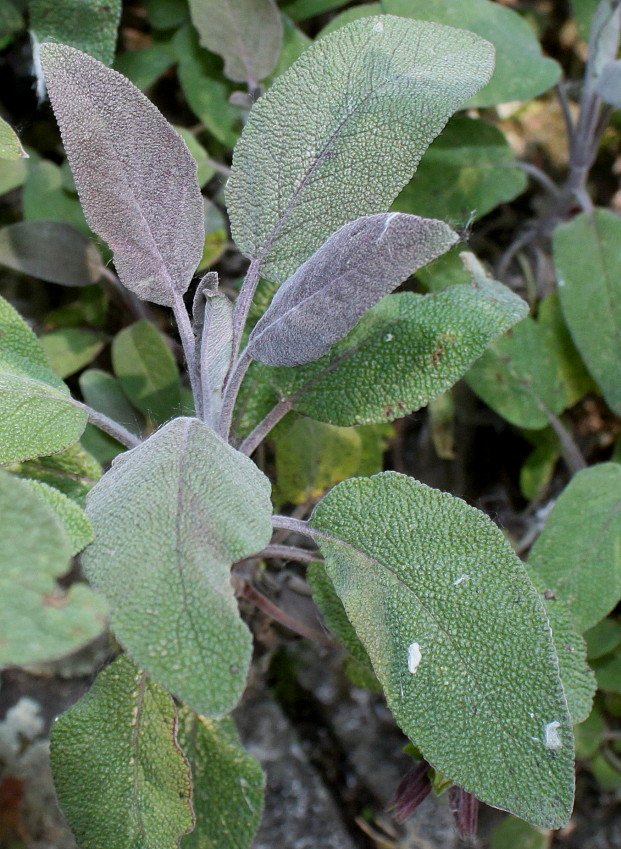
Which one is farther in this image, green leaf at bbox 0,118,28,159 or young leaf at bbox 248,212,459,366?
green leaf at bbox 0,118,28,159

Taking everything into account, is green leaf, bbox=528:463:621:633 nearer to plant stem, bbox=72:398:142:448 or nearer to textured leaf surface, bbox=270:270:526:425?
textured leaf surface, bbox=270:270:526:425

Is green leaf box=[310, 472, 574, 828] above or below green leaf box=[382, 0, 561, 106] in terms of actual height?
below

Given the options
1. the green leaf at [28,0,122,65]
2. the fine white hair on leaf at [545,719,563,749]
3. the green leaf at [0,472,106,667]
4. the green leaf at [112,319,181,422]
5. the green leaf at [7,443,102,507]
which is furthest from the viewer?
the green leaf at [112,319,181,422]

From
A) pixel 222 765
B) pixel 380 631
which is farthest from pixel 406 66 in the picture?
pixel 222 765

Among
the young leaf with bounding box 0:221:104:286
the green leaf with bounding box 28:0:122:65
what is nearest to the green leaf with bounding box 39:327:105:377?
the young leaf with bounding box 0:221:104:286

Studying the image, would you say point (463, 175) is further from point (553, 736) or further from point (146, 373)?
point (553, 736)

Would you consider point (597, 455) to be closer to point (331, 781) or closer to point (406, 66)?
point (331, 781)
